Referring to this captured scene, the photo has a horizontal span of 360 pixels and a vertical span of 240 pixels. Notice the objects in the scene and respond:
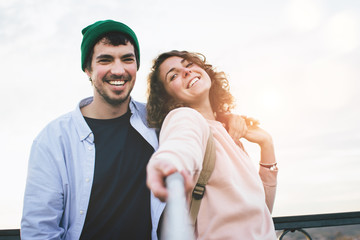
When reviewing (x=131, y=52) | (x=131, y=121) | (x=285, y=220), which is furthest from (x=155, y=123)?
(x=285, y=220)

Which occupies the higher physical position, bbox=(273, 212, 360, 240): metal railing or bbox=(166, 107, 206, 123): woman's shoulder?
bbox=(166, 107, 206, 123): woman's shoulder

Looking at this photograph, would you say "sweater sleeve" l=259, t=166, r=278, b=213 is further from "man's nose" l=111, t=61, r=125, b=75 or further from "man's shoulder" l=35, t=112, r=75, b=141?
"man's shoulder" l=35, t=112, r=75, b=141

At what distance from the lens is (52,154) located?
82.4 inches

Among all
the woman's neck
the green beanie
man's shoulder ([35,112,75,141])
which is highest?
the green beanie

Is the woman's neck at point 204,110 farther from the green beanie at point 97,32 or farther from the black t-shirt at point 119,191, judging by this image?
the green beanie at point 97,32

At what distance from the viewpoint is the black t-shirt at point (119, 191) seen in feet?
6.70

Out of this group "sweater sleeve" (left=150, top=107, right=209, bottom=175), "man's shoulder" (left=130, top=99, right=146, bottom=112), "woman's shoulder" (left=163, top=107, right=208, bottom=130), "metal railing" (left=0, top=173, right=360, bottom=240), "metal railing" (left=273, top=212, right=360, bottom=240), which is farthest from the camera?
"man's shoulder" (left=130, top=99, right=146, bottom=112)

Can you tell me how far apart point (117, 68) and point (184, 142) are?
1.37 meters

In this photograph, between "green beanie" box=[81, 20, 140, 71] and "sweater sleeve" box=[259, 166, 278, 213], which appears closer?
"sweater sleeve" box=[259, 166, 278, 213]

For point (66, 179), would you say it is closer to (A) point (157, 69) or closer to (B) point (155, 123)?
(B) point (155, 123)

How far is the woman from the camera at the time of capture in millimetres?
982

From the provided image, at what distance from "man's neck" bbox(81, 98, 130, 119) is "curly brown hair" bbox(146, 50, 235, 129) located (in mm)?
244

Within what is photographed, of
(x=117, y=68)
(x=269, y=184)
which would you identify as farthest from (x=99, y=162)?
(x=269, y=184)

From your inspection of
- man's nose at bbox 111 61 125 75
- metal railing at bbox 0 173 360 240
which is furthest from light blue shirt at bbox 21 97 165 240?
man's nose at bbox 111 61 125 75
